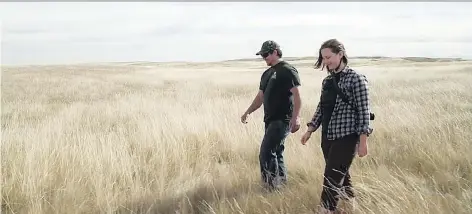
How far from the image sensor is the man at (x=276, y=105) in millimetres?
4430

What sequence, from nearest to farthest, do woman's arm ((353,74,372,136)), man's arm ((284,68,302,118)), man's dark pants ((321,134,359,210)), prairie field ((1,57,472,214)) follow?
woman's arm ((353,74,372,136))
man's dark pants ((321,134,359,210))
prairie field ((1,57,472,214))
man's arm ((284,68,302,118))

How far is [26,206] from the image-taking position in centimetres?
409

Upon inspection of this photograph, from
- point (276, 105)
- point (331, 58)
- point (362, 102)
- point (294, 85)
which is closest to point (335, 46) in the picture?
point (331, 58)

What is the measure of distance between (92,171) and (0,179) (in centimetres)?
92

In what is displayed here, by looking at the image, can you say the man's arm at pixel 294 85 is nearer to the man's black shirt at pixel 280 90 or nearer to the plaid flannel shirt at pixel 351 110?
the man's black shirt at pixel 280 90

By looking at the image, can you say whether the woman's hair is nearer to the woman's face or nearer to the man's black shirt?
the woman's face

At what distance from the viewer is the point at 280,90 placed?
176 inches

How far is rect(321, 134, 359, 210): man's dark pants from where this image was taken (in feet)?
11.3

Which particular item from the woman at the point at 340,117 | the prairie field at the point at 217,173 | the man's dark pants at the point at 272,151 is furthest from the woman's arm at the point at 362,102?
the man's dark pants at the point at 272,151

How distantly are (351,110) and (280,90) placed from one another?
1.16 metres

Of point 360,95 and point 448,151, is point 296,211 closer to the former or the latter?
point 360,95

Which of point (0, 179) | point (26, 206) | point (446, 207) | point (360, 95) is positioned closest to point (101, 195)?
point (26, 206)

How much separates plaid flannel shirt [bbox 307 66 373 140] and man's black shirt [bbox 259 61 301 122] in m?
0.88

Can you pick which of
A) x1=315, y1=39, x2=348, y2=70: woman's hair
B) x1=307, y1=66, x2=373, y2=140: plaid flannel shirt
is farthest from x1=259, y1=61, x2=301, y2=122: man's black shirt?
x1=315, y1=39, x2=348, y2=70: woman's hair
